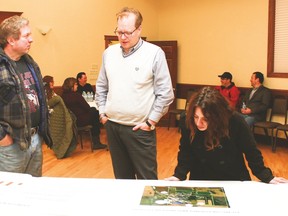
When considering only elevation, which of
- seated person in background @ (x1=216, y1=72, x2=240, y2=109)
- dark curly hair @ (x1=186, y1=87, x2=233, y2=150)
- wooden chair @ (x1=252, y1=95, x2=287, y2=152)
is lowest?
wooden chair @ (x1=252, y1=95, x2=287, y2=152)

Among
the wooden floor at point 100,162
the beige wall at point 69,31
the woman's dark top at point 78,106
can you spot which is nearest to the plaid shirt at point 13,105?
the wooden floor at point 100,162

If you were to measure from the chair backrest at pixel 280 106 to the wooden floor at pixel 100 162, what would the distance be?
55 cm

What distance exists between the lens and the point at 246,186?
5.41 ft

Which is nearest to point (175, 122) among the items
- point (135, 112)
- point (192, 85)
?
point (192, 85)

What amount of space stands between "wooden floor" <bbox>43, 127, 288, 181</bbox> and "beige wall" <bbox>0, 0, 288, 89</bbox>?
140 cm

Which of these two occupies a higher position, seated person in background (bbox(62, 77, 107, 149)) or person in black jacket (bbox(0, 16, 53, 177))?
person in black jacket (bbox(0, 16, 53, 177))

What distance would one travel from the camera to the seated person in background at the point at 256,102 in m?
5.48

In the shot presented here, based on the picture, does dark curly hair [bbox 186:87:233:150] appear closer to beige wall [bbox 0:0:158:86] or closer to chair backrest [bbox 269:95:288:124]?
chair backrest [bbox 269:95:288:124]

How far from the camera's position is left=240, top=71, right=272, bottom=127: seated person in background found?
5.48 m

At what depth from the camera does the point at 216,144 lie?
6.28 feet

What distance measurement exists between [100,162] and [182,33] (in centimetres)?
363

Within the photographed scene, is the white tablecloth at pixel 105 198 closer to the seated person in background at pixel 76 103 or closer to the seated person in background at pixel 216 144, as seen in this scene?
the seated person in background at pixel 216 144

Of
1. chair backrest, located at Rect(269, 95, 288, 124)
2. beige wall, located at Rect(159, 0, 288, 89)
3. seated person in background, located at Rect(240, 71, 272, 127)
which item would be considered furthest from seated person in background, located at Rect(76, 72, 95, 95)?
chair backrest, located at Rect(269, 95, 288, 124)

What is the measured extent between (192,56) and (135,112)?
4.93 metres
